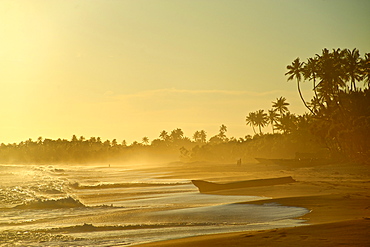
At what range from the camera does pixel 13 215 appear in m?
21.7

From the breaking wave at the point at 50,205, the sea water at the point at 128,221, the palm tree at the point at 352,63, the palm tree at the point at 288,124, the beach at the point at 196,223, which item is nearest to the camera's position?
the beach at the point at 196,223

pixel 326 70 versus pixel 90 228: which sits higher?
pixel 326 70

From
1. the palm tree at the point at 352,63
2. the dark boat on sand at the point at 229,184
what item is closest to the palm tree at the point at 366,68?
the palm tree at the point at 352,63

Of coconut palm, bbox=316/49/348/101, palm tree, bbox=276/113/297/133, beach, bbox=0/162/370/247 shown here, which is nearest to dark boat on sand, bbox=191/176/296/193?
beach, bbox=0/162/370/247

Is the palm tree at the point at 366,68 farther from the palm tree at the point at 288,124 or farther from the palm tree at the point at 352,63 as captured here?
the palm tree at the point at 288,124

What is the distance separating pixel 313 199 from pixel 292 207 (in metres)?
2.24

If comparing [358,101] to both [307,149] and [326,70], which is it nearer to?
[326,70]

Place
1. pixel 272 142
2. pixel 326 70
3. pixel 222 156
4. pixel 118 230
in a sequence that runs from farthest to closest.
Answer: pixel 222 156 < pixel 272 142 < pixel 326 70 < pixel 118 230

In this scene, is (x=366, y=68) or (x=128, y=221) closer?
(x=128, y=221)

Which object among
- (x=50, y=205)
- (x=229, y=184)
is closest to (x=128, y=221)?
(x=50, y=205)

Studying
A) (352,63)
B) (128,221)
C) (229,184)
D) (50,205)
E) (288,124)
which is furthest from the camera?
(288,124)

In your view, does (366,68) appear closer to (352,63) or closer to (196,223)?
(352,63)

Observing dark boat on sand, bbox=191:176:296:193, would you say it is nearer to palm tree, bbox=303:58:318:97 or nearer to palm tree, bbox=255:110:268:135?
palm tree, bbox=303:58:318:97

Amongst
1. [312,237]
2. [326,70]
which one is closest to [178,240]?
[312,237]
